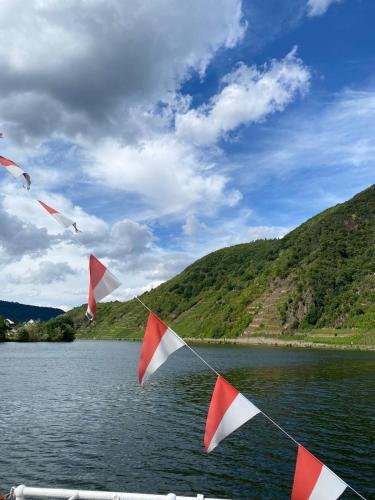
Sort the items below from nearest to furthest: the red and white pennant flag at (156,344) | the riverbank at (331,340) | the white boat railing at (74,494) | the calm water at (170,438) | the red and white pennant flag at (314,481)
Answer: the red and white pennant flag at (314,481)
the white boat railing at (74,494)
the red and white pennant flag at (156,344)
the calm water at (170,438)
the riverbank at (331,340)

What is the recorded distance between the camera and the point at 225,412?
446 inches

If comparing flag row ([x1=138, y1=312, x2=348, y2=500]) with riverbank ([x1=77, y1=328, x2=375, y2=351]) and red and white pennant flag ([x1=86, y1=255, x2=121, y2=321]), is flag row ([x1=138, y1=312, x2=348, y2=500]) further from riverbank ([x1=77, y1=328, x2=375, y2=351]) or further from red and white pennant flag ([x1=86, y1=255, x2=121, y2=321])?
riverbank ([x1=77, y1=328, x2=375, y2=351])

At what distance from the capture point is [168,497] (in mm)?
10836

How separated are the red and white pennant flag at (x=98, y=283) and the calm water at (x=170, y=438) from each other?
48.6ft

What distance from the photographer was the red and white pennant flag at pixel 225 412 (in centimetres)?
1122

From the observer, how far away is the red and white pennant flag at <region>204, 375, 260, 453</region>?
442 inches

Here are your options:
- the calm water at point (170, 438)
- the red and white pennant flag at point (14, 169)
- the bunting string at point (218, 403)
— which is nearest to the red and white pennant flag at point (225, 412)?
the bunting string at point (218, 403)

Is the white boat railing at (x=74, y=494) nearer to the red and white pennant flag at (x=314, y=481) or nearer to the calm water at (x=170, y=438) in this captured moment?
the red and white pennant flag at (x=314, y=481)

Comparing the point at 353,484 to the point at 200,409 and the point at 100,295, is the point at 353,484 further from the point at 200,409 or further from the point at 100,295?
the point at 200,409

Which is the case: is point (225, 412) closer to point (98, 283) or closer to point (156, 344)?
point (156, 344)

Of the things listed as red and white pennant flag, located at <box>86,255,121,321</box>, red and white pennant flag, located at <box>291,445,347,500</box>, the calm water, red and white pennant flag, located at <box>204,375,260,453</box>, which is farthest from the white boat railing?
the calm water

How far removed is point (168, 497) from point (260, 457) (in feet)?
63.2

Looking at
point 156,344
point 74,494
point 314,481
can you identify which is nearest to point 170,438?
point 74,494

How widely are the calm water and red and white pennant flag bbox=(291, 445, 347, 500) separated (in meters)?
12.7
